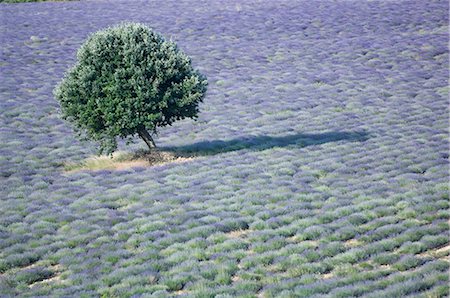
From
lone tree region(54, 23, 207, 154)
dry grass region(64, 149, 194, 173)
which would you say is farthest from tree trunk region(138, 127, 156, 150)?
dry grass region(64, 149, 194, 173)

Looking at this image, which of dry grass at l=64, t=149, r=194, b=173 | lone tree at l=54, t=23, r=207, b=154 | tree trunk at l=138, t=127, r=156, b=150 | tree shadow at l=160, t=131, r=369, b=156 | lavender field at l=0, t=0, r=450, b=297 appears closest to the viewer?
lavender field at l=0, t=0, r=450, b=297

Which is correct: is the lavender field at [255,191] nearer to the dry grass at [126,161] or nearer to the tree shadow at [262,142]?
the tree shadow at [262,142]

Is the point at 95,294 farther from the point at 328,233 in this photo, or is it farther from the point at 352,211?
the point at 352,211

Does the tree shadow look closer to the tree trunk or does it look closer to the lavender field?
the lavender field

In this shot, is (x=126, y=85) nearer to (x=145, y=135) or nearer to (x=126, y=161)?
(x=145, y=135)

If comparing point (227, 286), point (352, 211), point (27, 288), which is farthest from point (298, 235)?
point (27, 288)

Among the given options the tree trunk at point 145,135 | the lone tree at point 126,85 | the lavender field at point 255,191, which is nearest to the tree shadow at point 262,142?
the lavender field at point 255,191
